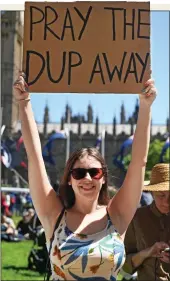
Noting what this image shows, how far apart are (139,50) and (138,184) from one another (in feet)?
1.96

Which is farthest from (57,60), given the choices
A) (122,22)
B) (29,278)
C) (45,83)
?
(29,278)

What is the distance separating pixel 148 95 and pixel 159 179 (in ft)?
3.48

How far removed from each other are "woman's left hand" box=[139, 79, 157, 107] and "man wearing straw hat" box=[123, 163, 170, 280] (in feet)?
2.97

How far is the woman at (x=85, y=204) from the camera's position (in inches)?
78.6

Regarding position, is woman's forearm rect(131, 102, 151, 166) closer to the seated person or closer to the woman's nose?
the woman's nose

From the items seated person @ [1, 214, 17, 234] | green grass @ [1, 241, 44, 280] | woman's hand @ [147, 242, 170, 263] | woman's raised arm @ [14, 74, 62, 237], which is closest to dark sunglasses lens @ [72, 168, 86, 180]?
woman's raised arm @ [14, 74, 62, 237]

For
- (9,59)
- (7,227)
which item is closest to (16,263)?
(7,227)

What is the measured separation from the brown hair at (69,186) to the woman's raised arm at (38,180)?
0.12 feet

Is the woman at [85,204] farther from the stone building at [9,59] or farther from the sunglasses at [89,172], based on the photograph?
the stone building at [9,59]

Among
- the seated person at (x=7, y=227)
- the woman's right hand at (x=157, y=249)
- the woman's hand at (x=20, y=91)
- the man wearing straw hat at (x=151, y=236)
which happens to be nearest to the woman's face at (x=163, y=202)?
the man wearing straw hat at (x=151, y=236)

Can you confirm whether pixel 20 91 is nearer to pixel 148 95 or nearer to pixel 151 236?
pixel 148 95

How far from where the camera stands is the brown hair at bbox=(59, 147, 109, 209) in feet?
7.28

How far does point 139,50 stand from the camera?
243 cm

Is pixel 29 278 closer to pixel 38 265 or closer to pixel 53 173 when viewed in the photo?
pixel 38 265
